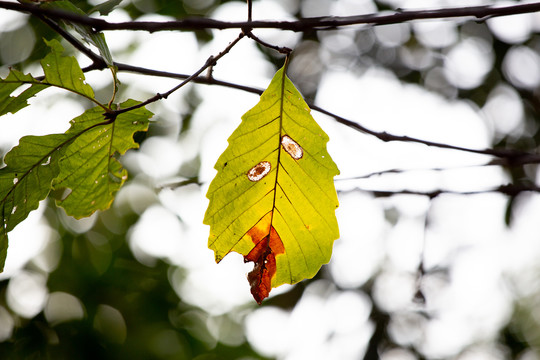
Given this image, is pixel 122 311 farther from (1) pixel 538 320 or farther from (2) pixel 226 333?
(1) pixel 538 320

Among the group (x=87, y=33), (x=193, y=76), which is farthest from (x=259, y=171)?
(x=87, y=33)

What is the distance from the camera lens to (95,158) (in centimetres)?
96

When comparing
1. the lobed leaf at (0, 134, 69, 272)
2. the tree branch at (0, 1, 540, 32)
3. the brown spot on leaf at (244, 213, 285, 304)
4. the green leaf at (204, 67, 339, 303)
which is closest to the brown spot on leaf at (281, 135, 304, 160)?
the green leaf at (204, 67, 339, 303)

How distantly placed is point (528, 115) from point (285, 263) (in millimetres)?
2787

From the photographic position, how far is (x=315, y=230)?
0.82 meters

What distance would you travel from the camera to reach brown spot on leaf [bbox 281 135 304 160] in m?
0.82

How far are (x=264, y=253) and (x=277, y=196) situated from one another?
0.10 metres

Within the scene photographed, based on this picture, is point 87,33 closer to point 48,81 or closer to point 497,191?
point 48,81

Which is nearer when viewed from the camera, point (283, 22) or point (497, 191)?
point (283, 22)

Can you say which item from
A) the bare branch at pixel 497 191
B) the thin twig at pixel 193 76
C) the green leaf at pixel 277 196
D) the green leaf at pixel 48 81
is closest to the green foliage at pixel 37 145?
the green leaf at pixel 48 81

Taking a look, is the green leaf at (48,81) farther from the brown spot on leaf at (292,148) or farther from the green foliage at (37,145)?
the brown spot on leaf at (292,148)

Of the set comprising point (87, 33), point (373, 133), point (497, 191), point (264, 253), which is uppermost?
point (87, 33)

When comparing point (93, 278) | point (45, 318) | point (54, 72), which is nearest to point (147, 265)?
point (93, 278)

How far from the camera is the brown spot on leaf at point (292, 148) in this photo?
0.82 m
